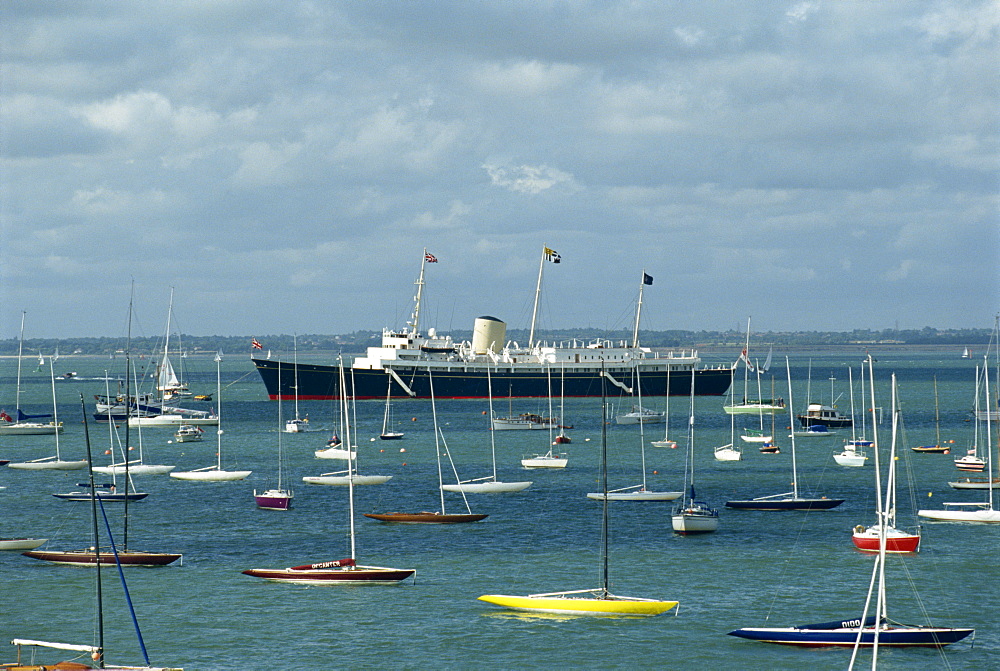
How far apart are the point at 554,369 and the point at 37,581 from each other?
5129 inches

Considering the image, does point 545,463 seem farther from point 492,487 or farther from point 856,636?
point 856,636

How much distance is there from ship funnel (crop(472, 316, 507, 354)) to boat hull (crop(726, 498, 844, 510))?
119 meters

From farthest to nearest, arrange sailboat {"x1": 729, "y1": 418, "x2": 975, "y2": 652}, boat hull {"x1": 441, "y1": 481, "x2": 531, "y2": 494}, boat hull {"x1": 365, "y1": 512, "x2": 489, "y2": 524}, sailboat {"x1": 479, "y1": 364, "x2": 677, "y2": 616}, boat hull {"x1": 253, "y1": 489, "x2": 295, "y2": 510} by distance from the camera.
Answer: boat hull {"x1": 441, "y1": 481, "x2": 531, "y2": 494} → boat hull {"x1": 253, "y1": 489, "x2": 295, "y2": 510} → boat hull {"x1": 365, "y1": 512, "x2": 489, "y2": 524} → sailboat {"x1": 479, "y1": 364, "x2": 677, "y2": 616} → sailboat {"x1": 729, "y1": 418, "x2": 975, "y2": 652}

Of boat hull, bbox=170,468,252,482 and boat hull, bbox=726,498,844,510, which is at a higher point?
boat hull, bbox=170,468,252,482

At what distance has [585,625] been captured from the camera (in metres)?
44.8

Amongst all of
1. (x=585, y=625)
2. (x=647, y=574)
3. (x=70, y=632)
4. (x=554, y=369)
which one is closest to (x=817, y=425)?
(x=554, y=369)

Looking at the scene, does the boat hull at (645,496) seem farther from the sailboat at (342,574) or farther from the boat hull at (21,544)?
the boat hull at (21,544)

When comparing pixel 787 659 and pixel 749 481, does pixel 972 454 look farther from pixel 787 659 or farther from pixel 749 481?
pixel 787 659

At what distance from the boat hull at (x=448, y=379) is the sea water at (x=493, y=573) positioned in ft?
253

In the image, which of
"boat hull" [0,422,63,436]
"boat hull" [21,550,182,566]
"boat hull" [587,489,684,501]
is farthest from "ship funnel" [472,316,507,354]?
"boat hull" [21,550,182,566]

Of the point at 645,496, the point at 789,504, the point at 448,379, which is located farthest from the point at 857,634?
the point at 448,379

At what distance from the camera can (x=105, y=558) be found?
2174 inches

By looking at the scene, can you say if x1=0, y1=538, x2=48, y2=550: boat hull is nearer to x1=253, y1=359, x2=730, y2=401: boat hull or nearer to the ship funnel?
x1=253, y1=359, x2=730, y2=401: boat hull

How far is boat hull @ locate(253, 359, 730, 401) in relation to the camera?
174m
